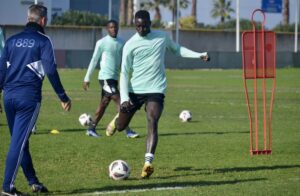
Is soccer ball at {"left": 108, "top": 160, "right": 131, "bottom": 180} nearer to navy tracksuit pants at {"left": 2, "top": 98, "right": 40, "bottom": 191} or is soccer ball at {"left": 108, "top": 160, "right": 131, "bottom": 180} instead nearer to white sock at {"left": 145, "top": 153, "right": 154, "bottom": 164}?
white sock at {"left": 145, "top": 153, "right": 154, "bottom": 164}

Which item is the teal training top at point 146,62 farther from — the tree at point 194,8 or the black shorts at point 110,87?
the tree at point 194,8

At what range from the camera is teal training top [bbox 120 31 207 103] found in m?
12.6

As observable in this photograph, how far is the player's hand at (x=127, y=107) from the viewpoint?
1248 centimetres

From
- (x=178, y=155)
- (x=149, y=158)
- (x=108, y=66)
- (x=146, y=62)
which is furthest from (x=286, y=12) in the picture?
(x=149, y=158)

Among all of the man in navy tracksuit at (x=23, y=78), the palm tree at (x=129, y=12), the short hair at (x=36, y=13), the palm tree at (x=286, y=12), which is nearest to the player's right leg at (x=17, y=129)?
the man in navy tracksuit at (x=23, y=78)

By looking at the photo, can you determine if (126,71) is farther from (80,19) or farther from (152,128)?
(80,19)

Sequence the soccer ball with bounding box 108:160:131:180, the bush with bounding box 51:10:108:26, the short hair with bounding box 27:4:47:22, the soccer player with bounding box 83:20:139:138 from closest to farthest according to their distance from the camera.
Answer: the short hair with bounding box 27:4:47:22 → the soccer ball with bounding box 108:160:131:180 → the soccer player with bounding box 83:20:139:138 → the bush with bounding box 51:10:108:26

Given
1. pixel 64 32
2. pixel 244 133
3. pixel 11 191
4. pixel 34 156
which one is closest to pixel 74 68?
pixel 64 32

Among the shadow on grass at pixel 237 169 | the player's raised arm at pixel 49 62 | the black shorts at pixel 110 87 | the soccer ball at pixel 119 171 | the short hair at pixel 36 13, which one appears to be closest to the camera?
the player's raised arm at pixel 49 62

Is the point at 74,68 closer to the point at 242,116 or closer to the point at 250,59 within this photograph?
the point at 242,116

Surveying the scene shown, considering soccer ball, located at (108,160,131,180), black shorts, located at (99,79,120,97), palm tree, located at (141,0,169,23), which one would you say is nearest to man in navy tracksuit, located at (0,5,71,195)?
soccer ball, located at (108,160,131,180)

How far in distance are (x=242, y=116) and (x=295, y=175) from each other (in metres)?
11.4

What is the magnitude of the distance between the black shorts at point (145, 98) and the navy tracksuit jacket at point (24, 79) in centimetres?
257

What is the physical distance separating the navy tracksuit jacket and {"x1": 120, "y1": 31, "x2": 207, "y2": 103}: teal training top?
2.58 meters
